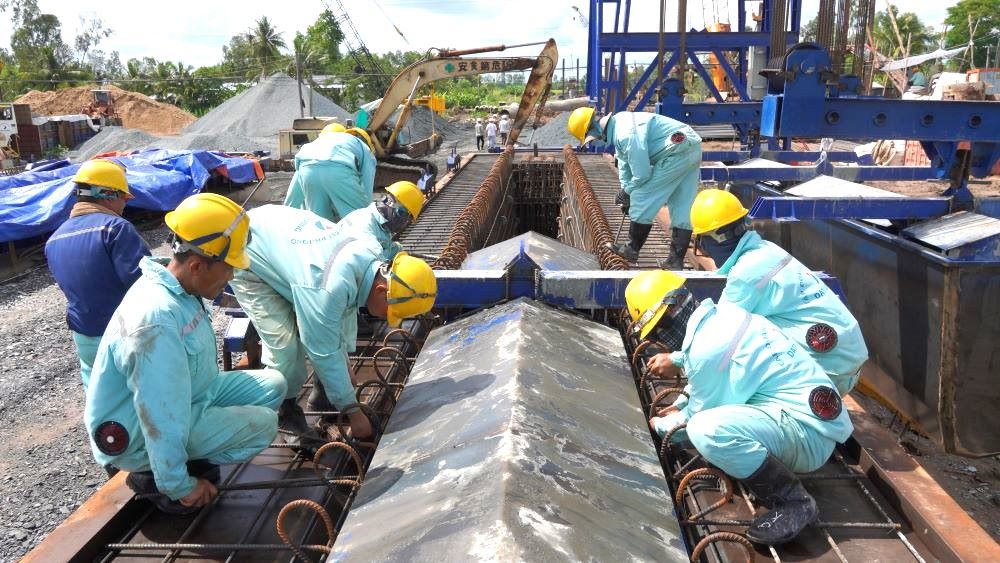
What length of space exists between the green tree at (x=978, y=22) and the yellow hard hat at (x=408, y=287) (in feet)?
155

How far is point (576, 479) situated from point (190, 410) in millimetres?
1381

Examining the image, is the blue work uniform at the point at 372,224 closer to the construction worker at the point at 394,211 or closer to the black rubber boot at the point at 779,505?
the construction worker at the point at 394,211

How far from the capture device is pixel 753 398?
2.69m

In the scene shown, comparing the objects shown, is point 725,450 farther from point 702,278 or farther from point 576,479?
point 702,278

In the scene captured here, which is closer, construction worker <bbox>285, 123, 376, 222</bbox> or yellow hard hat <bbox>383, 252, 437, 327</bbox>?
yellow hard hat <bbox>383, 252, 437, 327</bbox>

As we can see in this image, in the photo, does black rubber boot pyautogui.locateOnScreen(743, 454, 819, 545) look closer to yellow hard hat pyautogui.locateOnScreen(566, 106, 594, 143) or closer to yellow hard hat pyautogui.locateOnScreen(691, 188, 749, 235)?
yellow hard hat pyautogui.locateOnScreen(691, 188, 749, 235)

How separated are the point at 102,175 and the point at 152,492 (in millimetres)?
2090

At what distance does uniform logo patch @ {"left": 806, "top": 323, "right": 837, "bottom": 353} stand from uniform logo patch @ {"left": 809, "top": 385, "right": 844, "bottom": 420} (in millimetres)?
677

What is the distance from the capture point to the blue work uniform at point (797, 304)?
3213mm

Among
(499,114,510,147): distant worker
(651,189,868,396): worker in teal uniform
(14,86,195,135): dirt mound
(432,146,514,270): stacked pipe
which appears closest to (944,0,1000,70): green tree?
(499,114,510,147): distant worker

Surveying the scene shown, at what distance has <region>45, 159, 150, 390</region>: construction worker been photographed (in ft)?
11.6

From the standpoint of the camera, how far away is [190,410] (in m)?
2.44

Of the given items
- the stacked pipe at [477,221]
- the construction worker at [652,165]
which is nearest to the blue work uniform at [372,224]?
the stacked pipe at [477,221]

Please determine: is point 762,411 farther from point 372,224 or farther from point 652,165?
point 652,165
